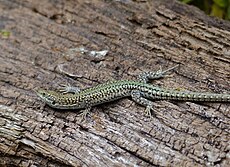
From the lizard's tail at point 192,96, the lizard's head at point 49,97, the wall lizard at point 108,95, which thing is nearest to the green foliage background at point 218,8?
the wall lizard at point 108,95

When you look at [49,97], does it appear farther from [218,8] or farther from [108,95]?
[218,8]

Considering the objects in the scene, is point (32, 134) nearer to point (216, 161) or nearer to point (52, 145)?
point (52, 145)

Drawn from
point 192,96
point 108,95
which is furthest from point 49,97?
point 192,96

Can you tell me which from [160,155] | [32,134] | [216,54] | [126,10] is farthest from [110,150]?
[126,10]

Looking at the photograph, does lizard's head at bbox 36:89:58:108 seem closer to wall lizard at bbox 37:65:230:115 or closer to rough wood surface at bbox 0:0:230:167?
wall lizard at bbox 37:65:230:115

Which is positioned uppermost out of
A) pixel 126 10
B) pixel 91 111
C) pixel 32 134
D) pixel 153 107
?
pixel 126 10

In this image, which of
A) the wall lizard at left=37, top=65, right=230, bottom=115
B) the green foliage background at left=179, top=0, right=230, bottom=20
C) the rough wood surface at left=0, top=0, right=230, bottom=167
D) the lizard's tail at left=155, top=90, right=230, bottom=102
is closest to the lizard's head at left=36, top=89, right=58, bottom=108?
the wall lizard at left=37, top=65, right=230, bottom=115
